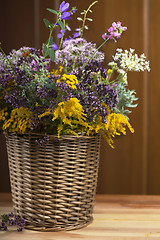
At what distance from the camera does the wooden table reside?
0.95m

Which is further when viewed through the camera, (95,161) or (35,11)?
(35,11)

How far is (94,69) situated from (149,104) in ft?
1.88

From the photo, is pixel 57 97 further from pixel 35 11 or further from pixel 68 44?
pixel 35 11

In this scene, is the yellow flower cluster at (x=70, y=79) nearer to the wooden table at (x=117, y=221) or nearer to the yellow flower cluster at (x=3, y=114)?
the yellow flower cluster at (x=3, y=114)

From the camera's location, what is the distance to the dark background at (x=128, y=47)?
1.43m

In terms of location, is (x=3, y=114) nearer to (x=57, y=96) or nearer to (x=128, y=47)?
(x=57, y=96)

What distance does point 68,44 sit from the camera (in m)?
1.01

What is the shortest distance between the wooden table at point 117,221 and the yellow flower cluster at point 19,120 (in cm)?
31

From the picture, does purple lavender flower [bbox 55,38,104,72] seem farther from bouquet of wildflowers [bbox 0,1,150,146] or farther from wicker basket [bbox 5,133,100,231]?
wicker basket [bbox 5,133,100,231]

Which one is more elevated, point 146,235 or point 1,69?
point 1,69

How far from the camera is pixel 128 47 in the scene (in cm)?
144

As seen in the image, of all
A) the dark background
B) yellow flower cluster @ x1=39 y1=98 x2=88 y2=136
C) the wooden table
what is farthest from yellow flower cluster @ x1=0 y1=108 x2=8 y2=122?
the dark background

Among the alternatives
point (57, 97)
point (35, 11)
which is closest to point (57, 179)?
point (57, 97)

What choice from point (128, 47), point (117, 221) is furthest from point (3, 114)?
point (128, 47)
